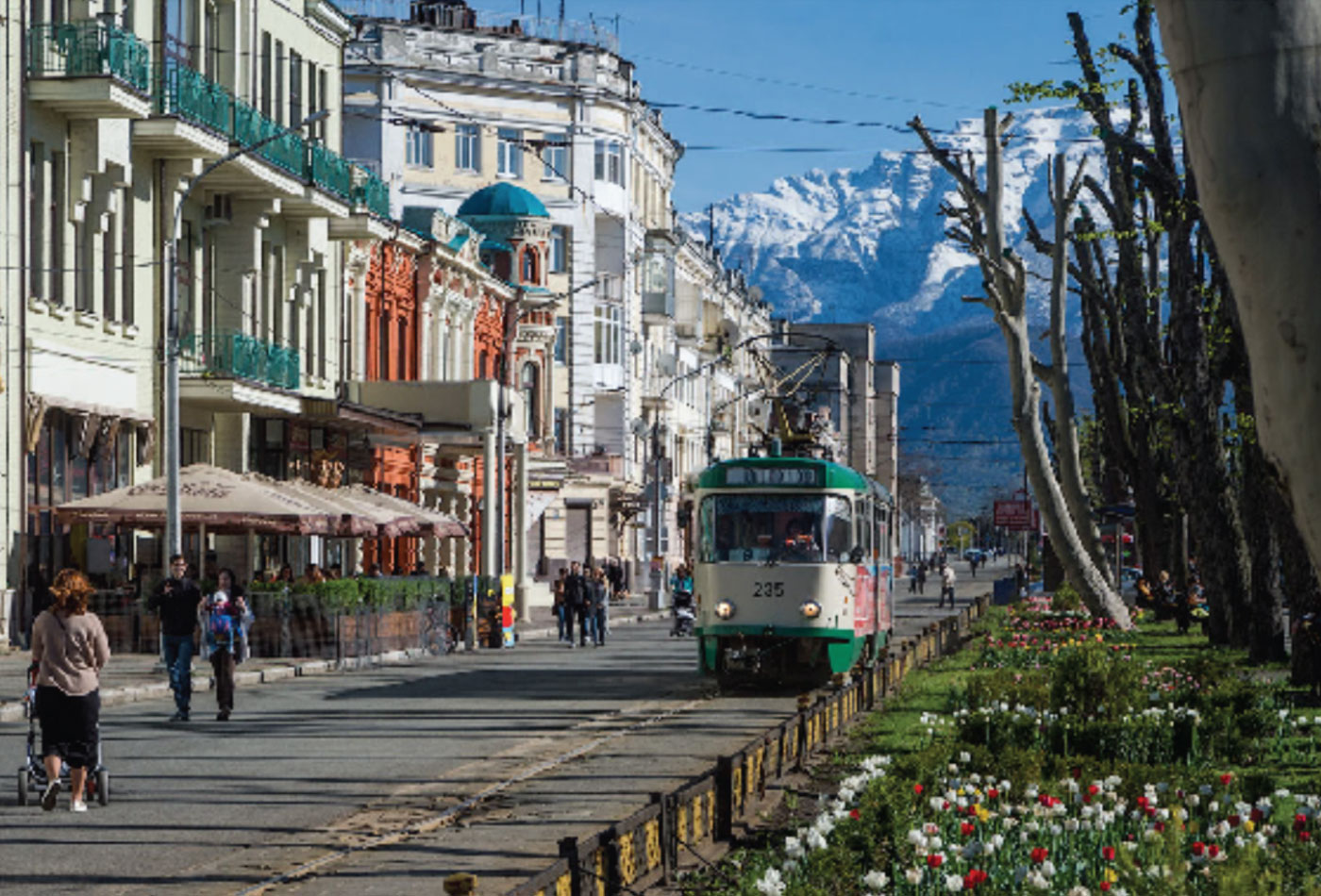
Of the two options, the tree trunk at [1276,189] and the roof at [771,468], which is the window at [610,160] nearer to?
the roof at [771,468]

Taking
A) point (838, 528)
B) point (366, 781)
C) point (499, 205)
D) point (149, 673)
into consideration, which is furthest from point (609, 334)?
point (366, 781)

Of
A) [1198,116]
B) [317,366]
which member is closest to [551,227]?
[317,366]

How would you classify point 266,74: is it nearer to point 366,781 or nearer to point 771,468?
point 771,468

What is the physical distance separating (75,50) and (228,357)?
25.8ft

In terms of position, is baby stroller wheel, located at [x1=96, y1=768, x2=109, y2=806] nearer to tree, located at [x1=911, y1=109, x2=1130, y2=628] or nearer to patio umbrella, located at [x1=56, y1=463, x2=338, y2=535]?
patio umbrella, located at [x1=56, y1=463, x2=338, y2=535]

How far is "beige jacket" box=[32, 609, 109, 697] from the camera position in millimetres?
16719

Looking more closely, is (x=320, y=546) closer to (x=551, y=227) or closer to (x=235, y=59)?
(x=235, y=59)

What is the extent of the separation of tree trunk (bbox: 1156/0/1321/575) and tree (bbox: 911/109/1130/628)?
3674 centimetres

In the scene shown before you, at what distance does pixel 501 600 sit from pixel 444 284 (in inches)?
716

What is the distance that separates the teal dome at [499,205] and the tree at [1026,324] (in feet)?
109

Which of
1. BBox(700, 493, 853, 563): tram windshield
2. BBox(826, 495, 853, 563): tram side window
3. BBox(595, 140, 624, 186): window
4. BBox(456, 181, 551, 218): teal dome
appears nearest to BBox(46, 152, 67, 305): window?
BBox(700, 493, 853, 563): tram windshield

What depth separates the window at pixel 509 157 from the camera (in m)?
88.9

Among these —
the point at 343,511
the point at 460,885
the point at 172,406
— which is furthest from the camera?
the point at 343,511

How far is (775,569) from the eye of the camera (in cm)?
2941
